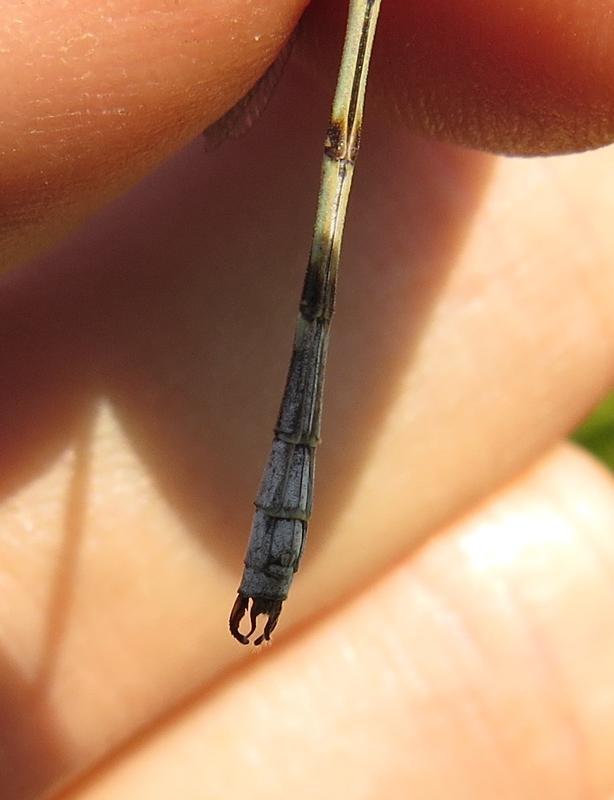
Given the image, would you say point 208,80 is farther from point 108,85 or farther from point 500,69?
point 500,69

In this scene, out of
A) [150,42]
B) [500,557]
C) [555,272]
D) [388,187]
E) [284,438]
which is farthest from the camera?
[500,557]

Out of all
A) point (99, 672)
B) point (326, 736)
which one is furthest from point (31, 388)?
point (326, 736)

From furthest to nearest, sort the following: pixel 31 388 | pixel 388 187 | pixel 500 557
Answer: pixel 500 557 → pixel 388 187 → pixel 31 388

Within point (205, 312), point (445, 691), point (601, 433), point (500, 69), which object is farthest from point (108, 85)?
point (601, 433)

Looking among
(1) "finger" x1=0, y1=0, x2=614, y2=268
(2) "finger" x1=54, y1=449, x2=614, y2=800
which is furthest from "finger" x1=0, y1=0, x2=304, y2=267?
(2) "finger" x1=54, y1=449, x2=614, y2=800

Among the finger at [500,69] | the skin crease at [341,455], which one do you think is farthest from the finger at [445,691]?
the finger at [500,69]

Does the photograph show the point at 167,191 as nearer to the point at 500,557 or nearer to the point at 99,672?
the point at 99,672

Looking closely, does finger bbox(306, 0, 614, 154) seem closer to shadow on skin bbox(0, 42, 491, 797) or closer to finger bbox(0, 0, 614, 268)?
finger bbox(0, 0, 614, 268)
